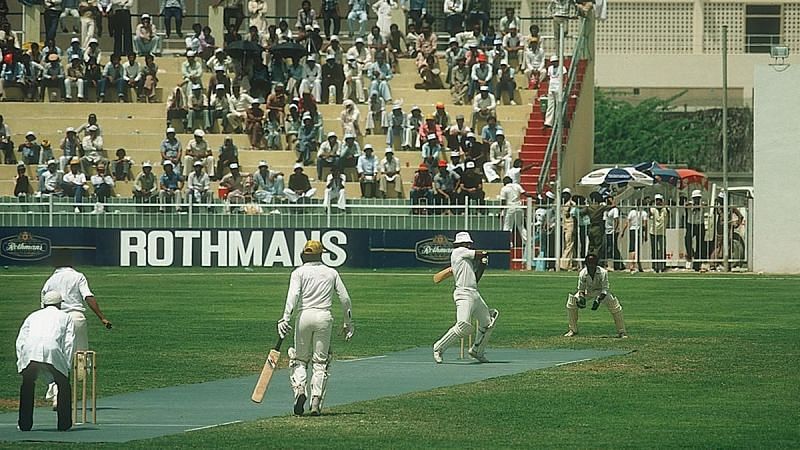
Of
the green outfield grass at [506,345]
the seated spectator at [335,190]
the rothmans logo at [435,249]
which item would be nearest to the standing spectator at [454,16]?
the seated spectator at [335,190]

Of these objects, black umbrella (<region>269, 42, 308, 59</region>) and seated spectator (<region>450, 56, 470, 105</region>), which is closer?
seated spectator (<region>450, 56, 470, 105</region>)

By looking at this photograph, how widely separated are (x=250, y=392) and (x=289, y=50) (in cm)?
2903

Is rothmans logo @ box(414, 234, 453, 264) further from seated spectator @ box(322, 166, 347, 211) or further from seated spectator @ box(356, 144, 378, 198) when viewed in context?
seated spectator @ box(356, 144, 378, 198)

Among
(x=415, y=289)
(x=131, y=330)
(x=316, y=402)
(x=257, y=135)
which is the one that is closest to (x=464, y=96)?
(x=257, y=135)

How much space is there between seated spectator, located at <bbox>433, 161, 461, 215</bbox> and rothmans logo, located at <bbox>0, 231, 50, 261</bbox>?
30.5 ft

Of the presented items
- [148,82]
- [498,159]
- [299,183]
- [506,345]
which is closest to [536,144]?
[498,159]

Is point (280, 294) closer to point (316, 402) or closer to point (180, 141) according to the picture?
point (180, 141)

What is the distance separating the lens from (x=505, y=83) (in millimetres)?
46781

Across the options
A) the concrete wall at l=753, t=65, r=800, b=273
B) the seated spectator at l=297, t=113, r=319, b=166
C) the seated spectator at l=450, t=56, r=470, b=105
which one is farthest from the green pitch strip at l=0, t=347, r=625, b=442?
the seated spectator at l=450, t=56, r=470, b=105

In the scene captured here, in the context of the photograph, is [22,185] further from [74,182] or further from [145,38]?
[145,38]

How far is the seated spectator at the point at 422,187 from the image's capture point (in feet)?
136

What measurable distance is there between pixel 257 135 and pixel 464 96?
5.63 m

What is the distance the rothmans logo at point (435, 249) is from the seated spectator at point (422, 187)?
3.70 ft

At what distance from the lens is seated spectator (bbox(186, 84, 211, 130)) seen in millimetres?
46656
